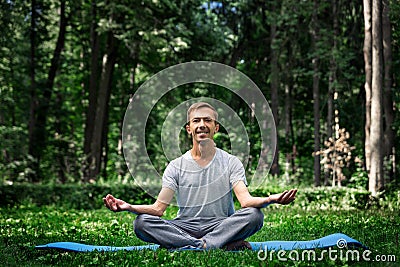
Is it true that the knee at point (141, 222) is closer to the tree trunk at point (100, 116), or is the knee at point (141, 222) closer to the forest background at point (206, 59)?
the forest background at point (206, 59)

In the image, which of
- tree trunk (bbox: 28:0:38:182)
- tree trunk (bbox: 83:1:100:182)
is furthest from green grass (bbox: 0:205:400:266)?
tree trunk (bbox: 28:0:38:182)

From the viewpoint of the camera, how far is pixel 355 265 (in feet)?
14.9

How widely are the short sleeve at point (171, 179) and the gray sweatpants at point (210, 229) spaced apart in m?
0.39

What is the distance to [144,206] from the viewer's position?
566 cm

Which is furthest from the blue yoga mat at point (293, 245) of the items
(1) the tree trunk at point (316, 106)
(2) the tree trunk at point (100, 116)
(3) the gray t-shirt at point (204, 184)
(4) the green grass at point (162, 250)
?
(1) the tree trunk at point (316, 106)

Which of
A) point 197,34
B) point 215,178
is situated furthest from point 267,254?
point 197,34

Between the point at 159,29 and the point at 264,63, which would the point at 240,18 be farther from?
the point at 159,29

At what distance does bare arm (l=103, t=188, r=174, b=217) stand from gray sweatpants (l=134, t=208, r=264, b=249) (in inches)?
3.4

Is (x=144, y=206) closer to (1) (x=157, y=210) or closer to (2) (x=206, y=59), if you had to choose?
(1) (x=157, y=210)

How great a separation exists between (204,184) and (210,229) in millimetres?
477

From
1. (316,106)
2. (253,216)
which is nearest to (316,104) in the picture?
(316,106)

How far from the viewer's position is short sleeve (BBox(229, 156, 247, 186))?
19.0 feet

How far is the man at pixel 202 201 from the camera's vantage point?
5.61m

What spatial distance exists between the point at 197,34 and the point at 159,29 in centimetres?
169
